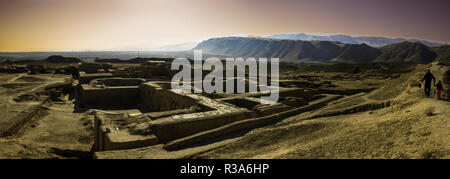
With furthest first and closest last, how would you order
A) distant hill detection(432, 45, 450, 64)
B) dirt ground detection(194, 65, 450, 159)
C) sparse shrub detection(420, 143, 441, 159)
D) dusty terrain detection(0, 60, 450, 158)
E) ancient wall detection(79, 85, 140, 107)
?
distant hill detection(432, 45, 450, 64), ancient wall detection(79, 85, 140, 107), dusty terrain detection(0, 60, 450, 158), dirt ground detection(194, 65, 450, 159), sparse shrub detection(420, 143, 441, 159)

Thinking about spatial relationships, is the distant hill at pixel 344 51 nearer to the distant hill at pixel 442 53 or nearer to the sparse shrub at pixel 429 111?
the distant hill at pixel 442 53

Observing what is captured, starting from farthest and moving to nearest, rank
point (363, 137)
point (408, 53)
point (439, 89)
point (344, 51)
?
point (344, 51) < point (408, 53) < point (439, 89) < point (363, 137)

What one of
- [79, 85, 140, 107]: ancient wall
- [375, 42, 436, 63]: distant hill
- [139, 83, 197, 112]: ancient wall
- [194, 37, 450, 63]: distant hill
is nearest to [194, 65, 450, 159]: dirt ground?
[139, 83, 197, 112]: ancient wall

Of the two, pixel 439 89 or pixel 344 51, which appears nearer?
pixel 439 89

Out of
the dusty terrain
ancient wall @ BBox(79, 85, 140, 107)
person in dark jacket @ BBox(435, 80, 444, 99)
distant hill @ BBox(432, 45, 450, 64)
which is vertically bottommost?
ancient wall @ BBox(79, 85, 140, 107)

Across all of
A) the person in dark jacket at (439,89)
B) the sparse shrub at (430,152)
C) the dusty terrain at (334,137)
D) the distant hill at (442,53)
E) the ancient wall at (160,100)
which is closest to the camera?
the sparse shrub at (430,152)

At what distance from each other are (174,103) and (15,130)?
540cm

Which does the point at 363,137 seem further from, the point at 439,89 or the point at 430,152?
the point at 439,89

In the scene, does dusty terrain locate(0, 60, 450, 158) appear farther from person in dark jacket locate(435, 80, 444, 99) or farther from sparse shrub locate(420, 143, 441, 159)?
person in dark jacket locate(435, 80, 444, 99)

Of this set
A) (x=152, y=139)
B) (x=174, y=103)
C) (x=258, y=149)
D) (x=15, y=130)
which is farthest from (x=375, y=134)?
(x=15, y=130)

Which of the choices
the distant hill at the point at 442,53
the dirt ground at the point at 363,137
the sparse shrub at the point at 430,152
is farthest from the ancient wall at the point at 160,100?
the distant hill at the point at 442,53

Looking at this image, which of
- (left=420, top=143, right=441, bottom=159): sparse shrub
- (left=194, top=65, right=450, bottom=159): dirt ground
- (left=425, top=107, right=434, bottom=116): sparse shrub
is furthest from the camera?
(left=425, top=107, right=434, bottom=116): sparse shrub

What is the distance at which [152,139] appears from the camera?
6.03m

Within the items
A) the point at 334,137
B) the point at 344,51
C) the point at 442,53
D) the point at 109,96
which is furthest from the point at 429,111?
the point at 344,51
